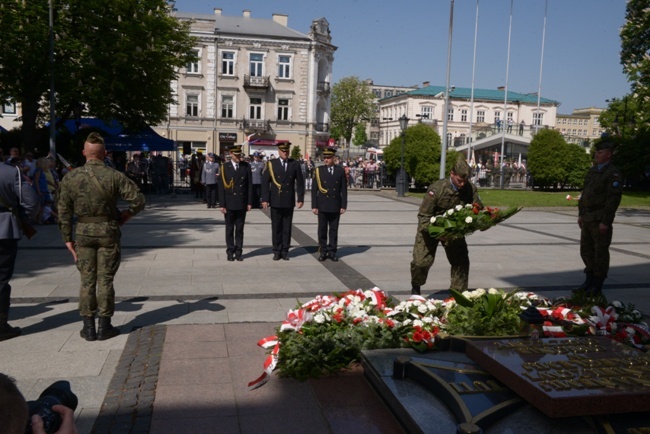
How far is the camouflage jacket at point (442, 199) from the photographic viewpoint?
23.5ft

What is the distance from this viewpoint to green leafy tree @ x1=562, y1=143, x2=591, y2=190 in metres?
33.6

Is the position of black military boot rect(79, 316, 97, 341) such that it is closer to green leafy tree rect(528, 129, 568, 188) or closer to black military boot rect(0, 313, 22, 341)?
black military boot rect(0, 313, 22, 341)

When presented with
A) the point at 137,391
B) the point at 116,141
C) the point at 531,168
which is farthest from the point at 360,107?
the point at 137,391

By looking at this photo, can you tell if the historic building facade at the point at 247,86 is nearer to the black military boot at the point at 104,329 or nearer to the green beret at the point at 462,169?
the green beret at the point at 462,169

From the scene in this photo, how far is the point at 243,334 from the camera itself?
244 inches

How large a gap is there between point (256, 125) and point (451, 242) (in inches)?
2065

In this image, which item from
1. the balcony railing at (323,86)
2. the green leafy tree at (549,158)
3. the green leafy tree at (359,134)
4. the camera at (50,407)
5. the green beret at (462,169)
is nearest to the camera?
the camera at (50,407)

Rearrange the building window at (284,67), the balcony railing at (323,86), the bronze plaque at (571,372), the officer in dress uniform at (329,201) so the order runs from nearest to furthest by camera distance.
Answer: the bronze plaque at (571,372)
the officer in dress uniform at (329,201)
the building window at (284,67)
the balcony railing at (323,86)

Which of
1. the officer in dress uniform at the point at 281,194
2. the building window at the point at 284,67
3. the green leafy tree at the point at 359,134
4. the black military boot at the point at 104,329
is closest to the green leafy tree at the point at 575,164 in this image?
the officer in dress uniform at the point at 281,194

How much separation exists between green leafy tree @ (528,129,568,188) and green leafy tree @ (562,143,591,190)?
0.21m

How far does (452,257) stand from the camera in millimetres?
7215

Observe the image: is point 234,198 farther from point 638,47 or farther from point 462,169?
point 638,47

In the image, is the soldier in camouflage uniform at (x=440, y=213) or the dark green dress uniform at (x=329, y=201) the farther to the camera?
the dark green dress uniform at (x=329, y=201)

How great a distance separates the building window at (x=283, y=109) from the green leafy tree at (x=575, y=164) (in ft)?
102
